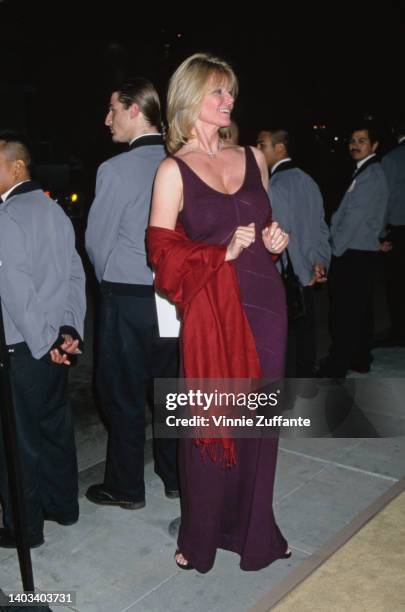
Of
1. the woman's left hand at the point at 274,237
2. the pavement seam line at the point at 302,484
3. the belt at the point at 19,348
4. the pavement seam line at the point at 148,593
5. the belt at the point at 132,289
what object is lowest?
the pavement seam line at the point at 148,593

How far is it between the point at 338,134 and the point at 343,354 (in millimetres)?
35401

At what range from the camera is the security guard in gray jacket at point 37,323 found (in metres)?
2.68

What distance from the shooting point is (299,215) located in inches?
173

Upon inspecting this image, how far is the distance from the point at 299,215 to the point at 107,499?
228 centimetres

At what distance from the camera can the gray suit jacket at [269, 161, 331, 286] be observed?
4.30 m

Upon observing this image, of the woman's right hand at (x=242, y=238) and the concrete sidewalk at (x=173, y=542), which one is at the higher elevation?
the woman's right hand at (x=242, y=238)

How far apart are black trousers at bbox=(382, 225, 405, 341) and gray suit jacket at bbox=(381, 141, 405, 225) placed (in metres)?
0.13

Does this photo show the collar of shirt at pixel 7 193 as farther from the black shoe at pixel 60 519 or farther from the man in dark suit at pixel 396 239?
the man in dark suit at pixel 396 239

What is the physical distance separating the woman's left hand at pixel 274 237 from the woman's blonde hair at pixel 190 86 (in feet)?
1.63

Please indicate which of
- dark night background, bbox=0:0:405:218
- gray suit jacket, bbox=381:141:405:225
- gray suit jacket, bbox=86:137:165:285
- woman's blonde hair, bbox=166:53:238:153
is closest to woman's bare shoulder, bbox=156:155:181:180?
woman's blonde hair, bbox=166:53:238:153

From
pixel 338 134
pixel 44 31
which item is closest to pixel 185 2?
pixel 44 31

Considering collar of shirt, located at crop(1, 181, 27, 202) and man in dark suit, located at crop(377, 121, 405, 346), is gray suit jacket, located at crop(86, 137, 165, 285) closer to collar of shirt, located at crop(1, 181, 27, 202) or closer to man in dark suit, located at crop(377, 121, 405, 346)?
collar of shirt, located at crop(1, 181, 27, 202)

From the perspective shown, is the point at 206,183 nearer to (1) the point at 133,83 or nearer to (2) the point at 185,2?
(1) the point at 133,83

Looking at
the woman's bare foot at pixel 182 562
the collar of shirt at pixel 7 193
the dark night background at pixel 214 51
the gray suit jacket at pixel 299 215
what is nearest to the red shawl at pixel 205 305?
the woman's bare foot at pixel 182 562
